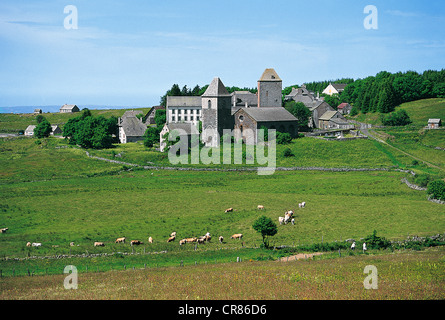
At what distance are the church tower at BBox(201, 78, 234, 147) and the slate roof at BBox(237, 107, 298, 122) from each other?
12.8 feet

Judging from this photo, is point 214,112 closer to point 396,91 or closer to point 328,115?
point 328,115

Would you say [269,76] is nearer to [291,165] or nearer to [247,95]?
[247,95]

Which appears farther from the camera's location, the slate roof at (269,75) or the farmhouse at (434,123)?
the slate roof at (269,75)

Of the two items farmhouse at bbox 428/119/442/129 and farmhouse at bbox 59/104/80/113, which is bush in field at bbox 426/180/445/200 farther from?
farmhouse at bbox 59/104/80/113

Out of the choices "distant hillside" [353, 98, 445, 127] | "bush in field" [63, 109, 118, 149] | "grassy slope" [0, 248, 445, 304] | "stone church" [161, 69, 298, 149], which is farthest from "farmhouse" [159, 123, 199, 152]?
"grassy slope" [0, 248, 445, 304]

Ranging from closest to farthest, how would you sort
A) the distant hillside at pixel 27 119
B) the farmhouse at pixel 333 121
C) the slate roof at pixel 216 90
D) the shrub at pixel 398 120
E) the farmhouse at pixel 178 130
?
1. the farmhouse at pixel 178 130
2. the slate roof at pixel 216 90
3. the shrub at pixel 398 120
4. the farmhouse at pixel 333 121
5. the distant hillside at pixel 27 119

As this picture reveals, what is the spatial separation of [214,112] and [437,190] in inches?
1684

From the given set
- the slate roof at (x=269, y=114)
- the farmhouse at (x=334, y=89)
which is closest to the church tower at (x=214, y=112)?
the slate roof at (x=269, y=114)

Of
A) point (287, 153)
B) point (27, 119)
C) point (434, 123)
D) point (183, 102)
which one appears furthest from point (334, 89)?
point (287, 153)

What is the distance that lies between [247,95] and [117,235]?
65.4 metres

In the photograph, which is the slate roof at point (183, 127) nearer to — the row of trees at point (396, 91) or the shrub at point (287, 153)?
the shrub at point (287, 153)

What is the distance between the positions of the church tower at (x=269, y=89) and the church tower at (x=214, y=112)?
10.8 metres

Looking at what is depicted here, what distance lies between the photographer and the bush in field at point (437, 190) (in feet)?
146
